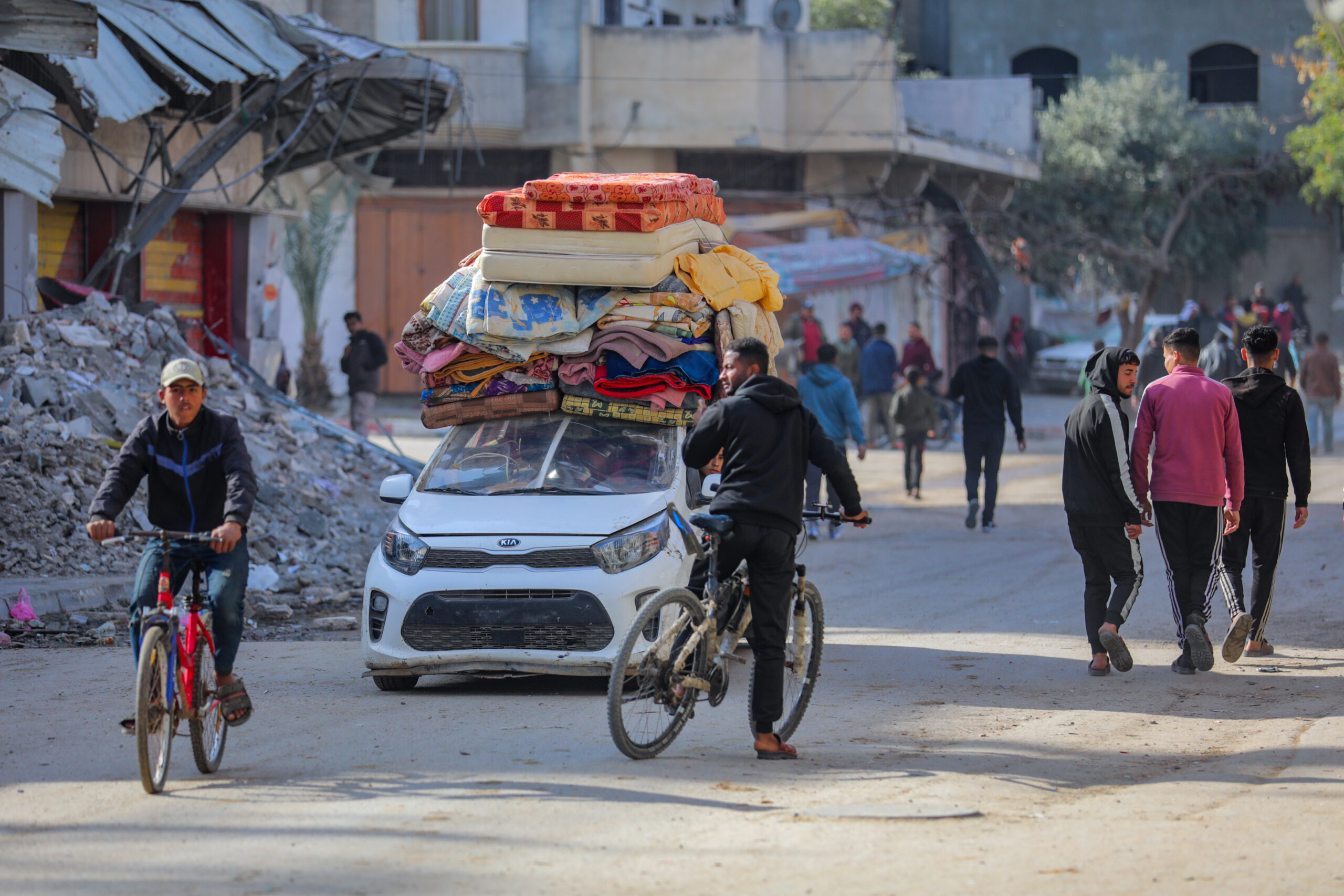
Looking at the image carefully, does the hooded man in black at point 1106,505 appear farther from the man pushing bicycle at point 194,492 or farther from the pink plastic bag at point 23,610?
the pink plastic bag at point 23,610


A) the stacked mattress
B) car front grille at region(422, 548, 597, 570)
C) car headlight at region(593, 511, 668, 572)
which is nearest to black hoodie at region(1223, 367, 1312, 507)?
the stacked mattress

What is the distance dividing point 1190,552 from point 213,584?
17.6 ft

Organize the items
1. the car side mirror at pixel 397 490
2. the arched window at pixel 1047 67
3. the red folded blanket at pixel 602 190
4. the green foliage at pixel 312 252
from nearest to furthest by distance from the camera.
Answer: the car side mirror at pixel 397 490
the red folded blanket at pixel 602 190
the green foliage at pixel 312 252
the arched window at pixel 1047 67

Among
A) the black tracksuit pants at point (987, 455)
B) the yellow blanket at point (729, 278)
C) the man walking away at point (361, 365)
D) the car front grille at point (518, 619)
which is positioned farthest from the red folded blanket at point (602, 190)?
the man walking away at point (361, 365)

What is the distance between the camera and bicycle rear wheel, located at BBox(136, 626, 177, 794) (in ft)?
19.5

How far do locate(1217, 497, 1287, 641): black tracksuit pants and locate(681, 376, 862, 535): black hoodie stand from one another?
3560mm

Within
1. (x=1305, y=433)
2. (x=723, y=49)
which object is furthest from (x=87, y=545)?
(x=723, y=49)

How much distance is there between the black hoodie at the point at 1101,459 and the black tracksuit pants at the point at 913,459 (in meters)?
9.14

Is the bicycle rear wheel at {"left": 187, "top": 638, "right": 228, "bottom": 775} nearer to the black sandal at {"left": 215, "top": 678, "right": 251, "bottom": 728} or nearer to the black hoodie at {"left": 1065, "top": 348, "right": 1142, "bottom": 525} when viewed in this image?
the black sandal at {"left": 215, "top": 678, "right": 251, "bottom": 728}

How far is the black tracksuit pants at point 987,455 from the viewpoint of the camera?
52.0 ft

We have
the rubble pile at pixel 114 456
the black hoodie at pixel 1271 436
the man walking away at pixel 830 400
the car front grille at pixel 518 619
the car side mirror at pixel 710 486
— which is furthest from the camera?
the man walking away at pixel 830 400

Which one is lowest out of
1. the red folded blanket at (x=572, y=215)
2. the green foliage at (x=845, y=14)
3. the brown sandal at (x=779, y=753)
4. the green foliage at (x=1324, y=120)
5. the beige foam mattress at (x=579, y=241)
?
the brown sandal at (x=779, y=753)

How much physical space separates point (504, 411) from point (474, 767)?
127 inches

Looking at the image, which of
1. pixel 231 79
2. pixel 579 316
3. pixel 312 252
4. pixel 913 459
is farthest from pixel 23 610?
pixel 312 252
